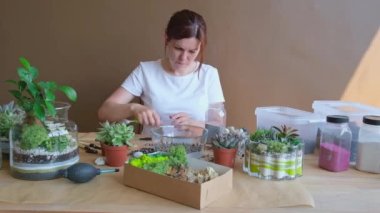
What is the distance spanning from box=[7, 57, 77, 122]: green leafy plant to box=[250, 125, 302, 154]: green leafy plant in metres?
0.49

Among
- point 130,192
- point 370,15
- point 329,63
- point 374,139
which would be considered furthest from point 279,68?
point 130,192

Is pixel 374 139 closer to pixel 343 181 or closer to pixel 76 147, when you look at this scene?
pixel 343 181

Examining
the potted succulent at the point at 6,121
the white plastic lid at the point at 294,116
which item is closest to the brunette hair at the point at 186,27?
the white plastic lid at the point at 294,116

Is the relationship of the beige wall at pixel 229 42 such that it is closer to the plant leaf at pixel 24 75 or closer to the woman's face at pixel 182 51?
the woman's face at pixel 182 51

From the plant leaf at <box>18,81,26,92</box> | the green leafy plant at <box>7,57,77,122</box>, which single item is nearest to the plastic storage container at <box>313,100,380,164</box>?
the green leafy plant at <box>7,57,77,122</box>

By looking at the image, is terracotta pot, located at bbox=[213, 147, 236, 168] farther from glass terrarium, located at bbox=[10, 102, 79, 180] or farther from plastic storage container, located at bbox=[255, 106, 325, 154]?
glass terrarium, located at bbox=[10, 102, 79, 180]

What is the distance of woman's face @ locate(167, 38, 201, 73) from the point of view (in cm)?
159

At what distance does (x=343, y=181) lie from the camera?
97 cm

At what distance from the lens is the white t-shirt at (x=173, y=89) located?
1.70 metres

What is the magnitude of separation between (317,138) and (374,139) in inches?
8.9

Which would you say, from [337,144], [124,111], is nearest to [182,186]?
[337,144]

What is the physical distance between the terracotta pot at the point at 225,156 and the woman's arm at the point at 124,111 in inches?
13.5

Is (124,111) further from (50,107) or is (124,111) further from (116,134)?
(50,107)

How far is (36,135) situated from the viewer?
0.89m
